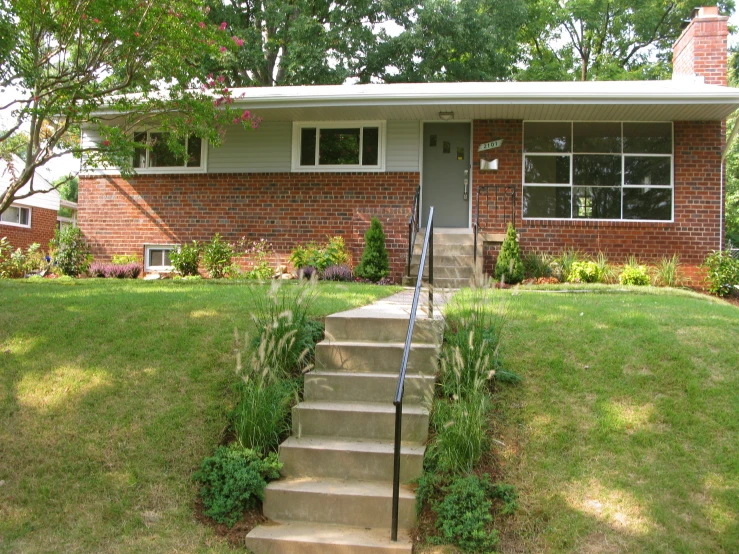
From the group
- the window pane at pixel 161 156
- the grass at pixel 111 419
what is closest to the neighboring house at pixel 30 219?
the window pane at pixel 161 156

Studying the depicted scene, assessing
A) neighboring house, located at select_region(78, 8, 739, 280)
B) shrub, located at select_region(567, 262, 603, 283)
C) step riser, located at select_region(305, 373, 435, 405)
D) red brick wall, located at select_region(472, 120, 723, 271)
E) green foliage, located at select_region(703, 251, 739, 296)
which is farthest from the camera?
red brick wall, located at select_region(472, 120, 723, 271)

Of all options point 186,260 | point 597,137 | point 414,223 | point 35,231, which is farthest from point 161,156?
point 35,231

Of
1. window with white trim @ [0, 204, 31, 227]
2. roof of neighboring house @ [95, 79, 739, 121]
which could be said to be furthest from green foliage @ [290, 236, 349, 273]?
window with white trim @ [0, 204, 31, 227]

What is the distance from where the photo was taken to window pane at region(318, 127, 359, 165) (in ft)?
43.7

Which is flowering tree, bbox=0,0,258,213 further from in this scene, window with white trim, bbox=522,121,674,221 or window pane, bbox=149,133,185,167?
window with white trim, bbox=522,121,674,221

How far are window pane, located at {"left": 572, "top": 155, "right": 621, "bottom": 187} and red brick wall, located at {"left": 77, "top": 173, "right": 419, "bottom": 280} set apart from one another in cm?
331

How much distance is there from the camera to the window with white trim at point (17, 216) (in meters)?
23.9

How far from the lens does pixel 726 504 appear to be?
399 centimetres

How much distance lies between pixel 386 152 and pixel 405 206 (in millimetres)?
1224

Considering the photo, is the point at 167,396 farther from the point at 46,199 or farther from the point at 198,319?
the point at 46,199

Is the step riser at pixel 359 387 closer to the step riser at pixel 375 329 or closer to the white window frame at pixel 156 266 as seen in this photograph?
the step riser at pixel 375 329

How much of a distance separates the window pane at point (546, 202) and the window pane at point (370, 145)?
127 inches

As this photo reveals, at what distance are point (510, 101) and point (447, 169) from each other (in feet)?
7.09

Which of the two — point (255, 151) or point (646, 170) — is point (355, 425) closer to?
point (255, 151)
